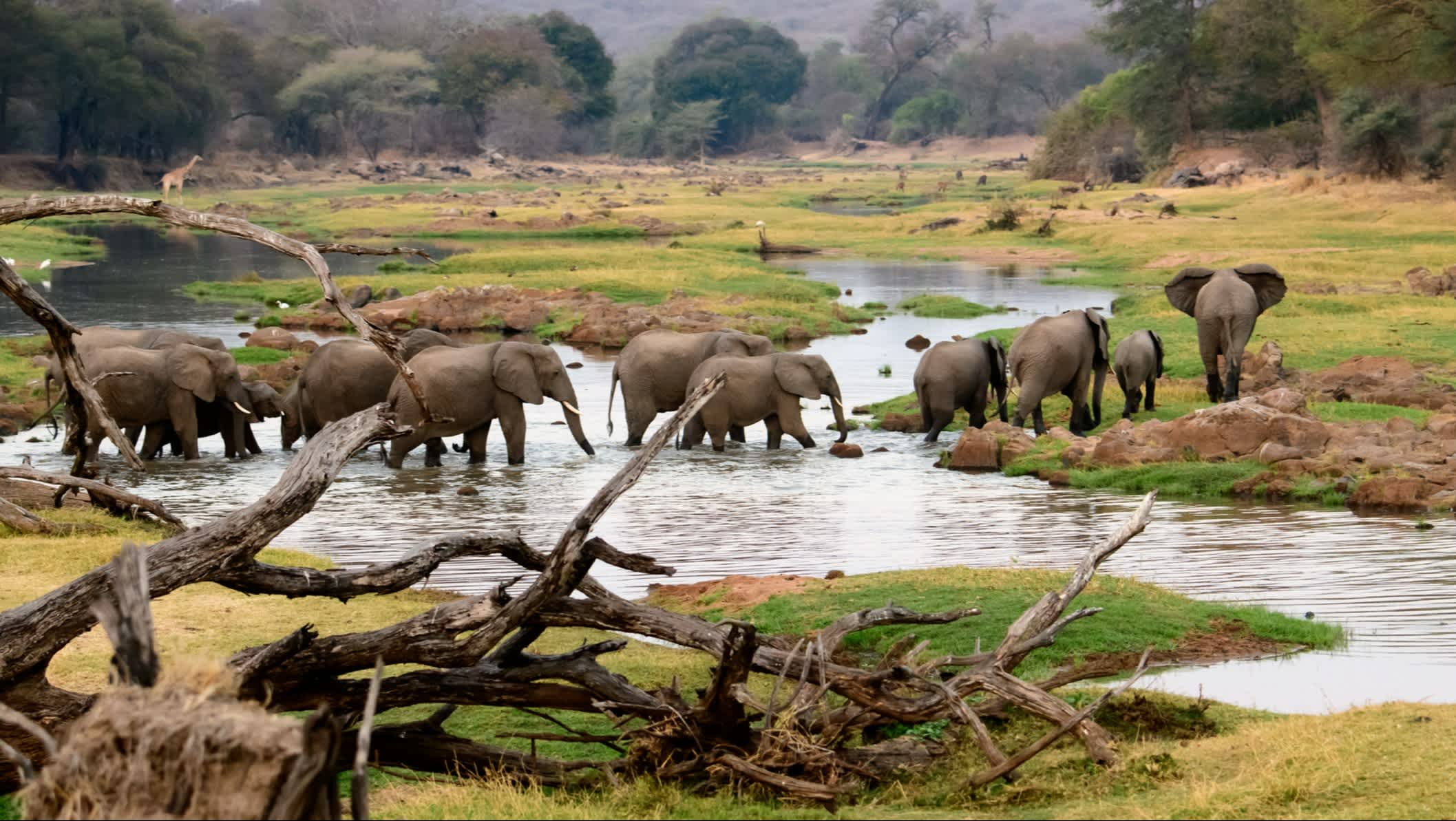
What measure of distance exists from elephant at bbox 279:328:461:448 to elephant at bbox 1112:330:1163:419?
26.4ft

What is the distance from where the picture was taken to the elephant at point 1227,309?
20578mm

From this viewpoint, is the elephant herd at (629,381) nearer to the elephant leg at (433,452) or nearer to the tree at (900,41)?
the elephant leg at (433,452)

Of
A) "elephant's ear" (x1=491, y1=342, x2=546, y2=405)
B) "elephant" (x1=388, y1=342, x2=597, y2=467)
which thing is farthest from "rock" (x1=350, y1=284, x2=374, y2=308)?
"elephant's ear" (x1=491, y1=342, x2=546, y2=405)

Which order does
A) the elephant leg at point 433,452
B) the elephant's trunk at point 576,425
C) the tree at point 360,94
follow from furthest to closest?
the tree at point 360,94
the elephant's trunk at point 576,425
the elephant leg at point 433,452

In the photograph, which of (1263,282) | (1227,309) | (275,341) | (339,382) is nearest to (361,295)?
(275,341)

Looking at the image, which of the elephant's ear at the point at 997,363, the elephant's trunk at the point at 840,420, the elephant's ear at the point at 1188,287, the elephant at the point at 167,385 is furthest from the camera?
the elephant's ear at the point at 1188,287

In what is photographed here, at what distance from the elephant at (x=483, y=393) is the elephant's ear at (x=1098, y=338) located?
599 cm

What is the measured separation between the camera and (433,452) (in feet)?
62.8

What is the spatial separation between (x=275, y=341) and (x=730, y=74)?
120m

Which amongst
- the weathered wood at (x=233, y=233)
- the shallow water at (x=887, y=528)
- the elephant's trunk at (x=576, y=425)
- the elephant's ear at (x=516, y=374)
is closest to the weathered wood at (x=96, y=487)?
the weathered wood at (x=233, y=233)

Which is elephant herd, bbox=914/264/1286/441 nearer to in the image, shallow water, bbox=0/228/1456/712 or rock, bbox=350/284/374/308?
shallow water, bbox=0/228/1456/712

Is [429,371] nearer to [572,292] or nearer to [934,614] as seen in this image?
[934,614]

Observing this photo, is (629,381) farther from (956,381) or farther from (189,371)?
(189,371)

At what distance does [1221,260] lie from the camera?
3775 centimetres
